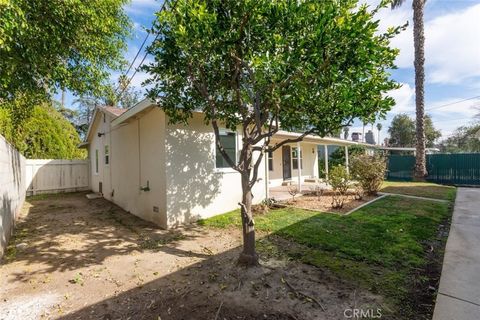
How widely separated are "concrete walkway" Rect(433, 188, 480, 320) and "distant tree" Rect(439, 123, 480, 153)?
129 ft

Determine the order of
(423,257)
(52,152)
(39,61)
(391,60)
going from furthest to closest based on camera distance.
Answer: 1. (52,152)
2. (39,61)
3. (423,257)
4. (391,60)

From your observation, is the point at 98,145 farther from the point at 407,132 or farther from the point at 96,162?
the point at 407,132

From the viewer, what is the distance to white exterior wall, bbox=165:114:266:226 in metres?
7.06

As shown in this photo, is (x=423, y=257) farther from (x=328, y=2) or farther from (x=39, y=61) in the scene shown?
(x=39, y=61)

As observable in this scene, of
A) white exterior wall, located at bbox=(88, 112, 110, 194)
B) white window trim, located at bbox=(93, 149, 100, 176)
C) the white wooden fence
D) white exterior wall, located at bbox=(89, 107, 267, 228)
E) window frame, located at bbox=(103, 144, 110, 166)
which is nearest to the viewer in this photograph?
white exterior wall, located at bbox=(89, 107, 267, 228)

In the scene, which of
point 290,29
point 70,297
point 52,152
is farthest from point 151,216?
point 52,152

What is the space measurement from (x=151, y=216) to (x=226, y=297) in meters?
4.97

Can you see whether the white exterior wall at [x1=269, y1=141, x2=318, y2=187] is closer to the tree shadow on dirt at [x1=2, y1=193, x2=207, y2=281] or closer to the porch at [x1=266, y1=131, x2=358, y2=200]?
the porch at [x1=266, y1=131, x2=358, y2=200]

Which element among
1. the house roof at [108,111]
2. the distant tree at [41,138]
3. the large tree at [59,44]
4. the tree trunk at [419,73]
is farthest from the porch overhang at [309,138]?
the distant tree at [41,138]

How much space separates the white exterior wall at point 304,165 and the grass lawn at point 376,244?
19.5 feet

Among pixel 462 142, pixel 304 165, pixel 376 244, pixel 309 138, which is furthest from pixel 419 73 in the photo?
pixel 462 142

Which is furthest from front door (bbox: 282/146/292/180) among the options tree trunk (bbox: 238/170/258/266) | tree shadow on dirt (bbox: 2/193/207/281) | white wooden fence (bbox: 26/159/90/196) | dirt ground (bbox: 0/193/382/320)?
white wooden fence (bbox: 26/159/90/196)

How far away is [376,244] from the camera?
526cm

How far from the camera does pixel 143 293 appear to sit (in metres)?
3.70
